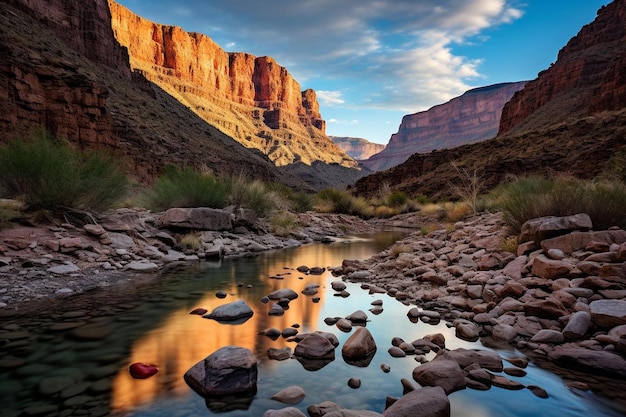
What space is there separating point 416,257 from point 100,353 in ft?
17.7

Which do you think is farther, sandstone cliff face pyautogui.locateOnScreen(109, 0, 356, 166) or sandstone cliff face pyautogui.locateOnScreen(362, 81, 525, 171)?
sandstone cliff face pyautogui.locateOnScreen(362, 81, 525, 171)

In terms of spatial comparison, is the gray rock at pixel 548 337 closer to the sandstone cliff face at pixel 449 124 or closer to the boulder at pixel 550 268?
the boulder at pixel 550 268

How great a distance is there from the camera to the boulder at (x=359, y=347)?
2.85 metres

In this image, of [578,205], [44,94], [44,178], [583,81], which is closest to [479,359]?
[578,205]

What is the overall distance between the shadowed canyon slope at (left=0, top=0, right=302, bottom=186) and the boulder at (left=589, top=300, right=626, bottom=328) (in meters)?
11.7

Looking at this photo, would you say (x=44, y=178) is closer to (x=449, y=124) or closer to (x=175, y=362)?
(x=175, y=362)

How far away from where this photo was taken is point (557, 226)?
182 inches

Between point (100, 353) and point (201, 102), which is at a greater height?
point (201, 102)

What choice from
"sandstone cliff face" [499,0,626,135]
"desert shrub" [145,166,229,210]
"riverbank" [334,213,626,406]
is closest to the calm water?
"riverbank" [334,213,626,406]

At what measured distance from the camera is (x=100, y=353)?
283cm

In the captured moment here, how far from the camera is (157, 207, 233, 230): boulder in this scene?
8.56 m

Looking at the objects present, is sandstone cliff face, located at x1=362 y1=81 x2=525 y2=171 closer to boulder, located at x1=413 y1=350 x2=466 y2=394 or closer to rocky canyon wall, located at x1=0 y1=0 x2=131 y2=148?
rocky canyon wall, located at x1=0 y1=0 x2=131 y2=148

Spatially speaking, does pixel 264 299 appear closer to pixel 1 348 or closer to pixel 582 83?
pixel 1 348

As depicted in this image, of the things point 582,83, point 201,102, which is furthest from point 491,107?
point 201,102
